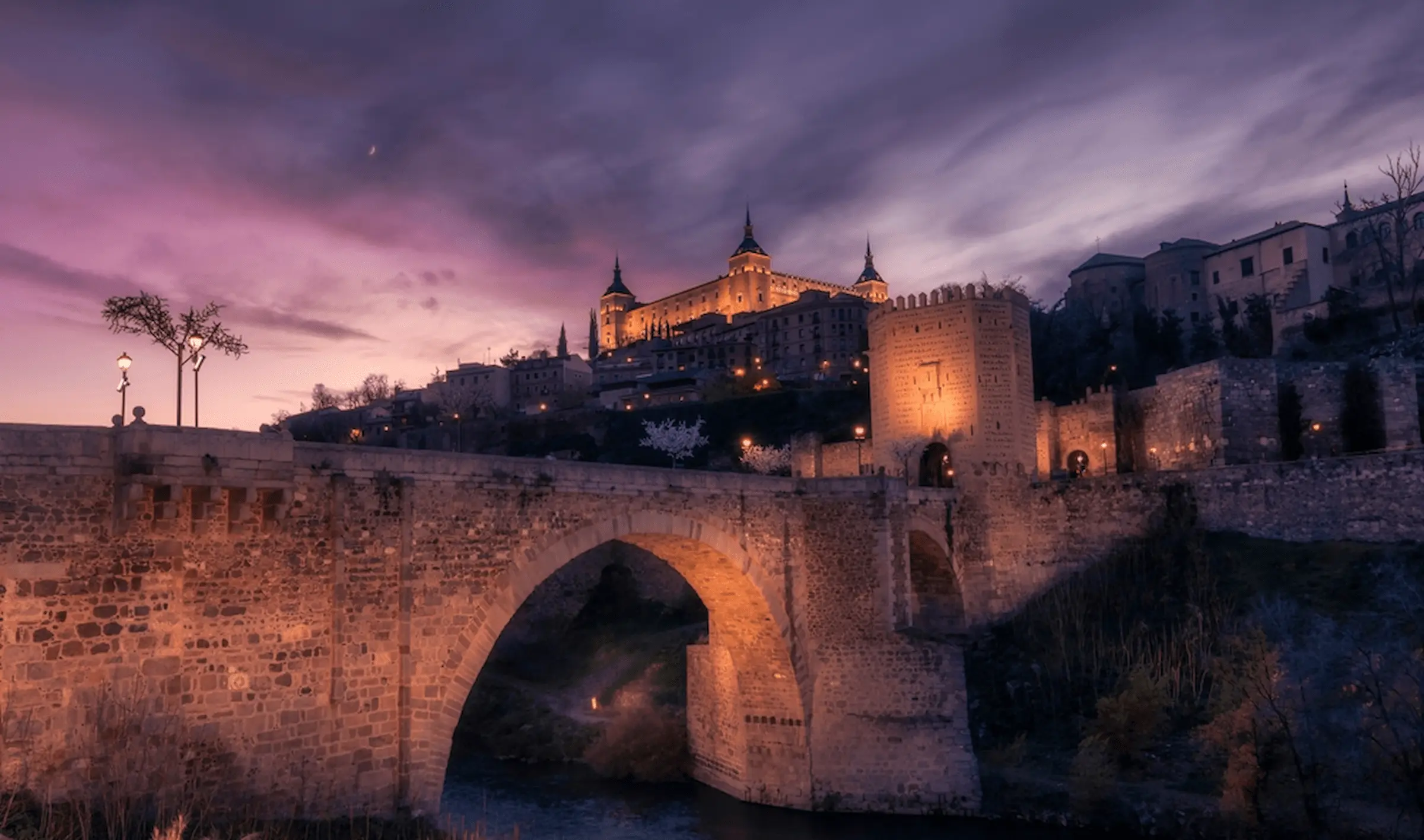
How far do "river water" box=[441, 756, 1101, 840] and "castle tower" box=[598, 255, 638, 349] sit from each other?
11169cm

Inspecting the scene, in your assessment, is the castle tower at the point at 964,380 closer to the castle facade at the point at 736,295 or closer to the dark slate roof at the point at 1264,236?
the dark slate roof at the point at 1264,236

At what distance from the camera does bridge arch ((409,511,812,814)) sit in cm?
1459

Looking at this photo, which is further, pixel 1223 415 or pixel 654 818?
pixel 1223 415

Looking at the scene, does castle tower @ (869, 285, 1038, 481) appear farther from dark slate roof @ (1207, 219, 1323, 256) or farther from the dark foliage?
dark slate roof @ (1207, 219, 1323, 256)

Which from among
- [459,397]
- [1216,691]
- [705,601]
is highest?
[459,397]

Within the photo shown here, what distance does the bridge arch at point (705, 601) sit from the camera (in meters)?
14.6

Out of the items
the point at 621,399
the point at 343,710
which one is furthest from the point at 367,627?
the point at 621,399

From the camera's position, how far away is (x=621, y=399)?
270 feet

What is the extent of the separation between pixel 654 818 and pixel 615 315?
11874cm

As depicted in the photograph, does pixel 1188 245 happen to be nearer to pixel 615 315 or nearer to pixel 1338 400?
pixel 1338 400

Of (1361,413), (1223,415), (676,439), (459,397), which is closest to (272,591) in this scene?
(1223,415)

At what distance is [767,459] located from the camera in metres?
59.0

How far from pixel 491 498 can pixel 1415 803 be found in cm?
1716

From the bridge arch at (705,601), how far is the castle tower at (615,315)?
114 metres
